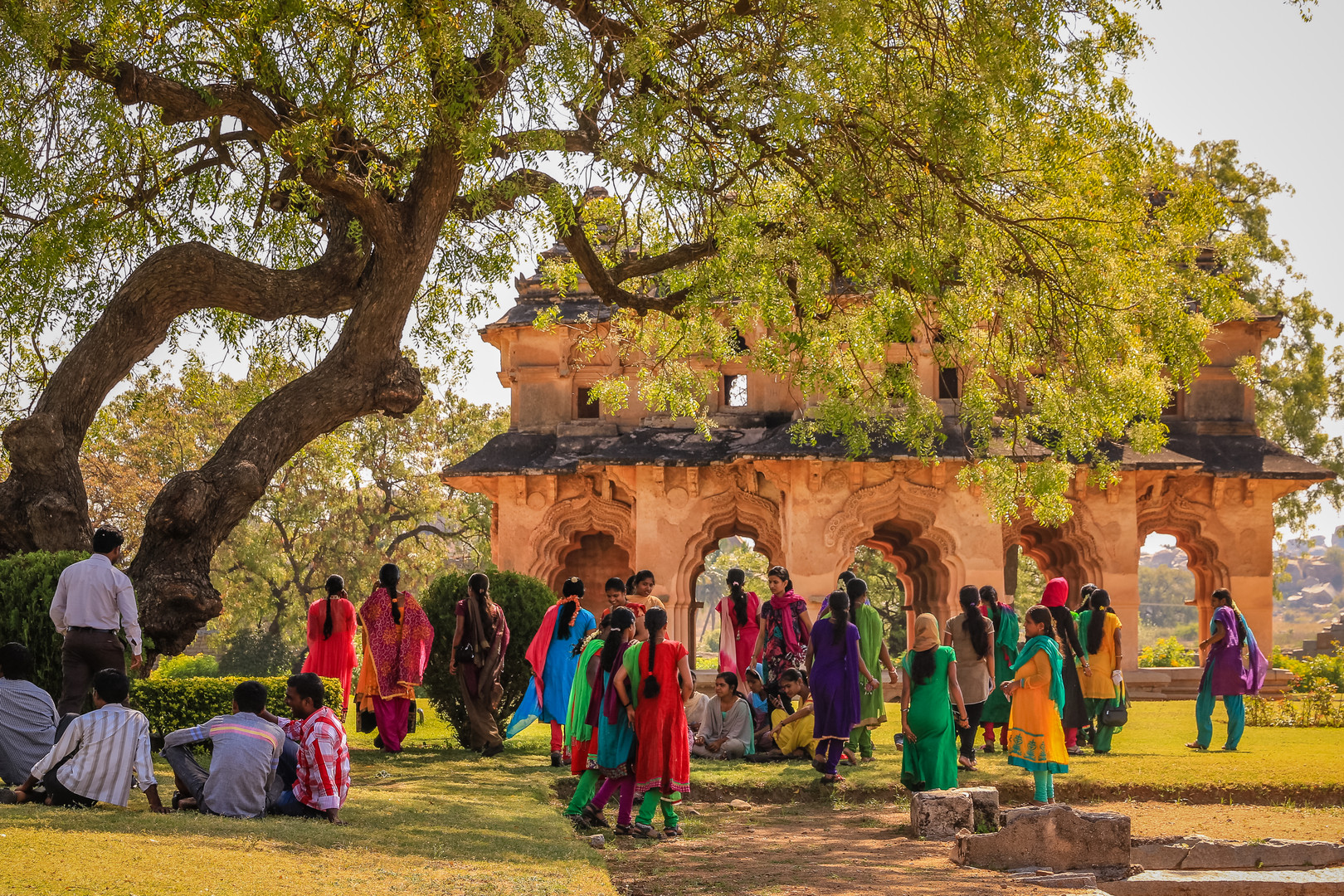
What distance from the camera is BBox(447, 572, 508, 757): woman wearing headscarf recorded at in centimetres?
1109

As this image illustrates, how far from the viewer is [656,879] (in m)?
6.98

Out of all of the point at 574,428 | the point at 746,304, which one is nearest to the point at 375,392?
the point at 746,304

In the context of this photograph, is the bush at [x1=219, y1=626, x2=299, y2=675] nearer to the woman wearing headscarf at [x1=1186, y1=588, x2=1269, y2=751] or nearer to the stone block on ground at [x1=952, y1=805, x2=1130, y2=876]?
the woman wearing headscarf at [x1=1186, y1=588, x2=1269, y2=751]

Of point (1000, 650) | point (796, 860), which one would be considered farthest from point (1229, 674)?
point (796, 860)

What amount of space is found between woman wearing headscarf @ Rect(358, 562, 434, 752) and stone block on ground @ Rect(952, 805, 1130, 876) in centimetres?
542

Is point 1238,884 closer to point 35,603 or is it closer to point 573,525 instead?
point 35,603

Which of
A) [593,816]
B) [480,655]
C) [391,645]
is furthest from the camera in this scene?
[480,655]

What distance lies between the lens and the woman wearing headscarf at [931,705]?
9117mm

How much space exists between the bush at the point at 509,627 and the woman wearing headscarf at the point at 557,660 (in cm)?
72

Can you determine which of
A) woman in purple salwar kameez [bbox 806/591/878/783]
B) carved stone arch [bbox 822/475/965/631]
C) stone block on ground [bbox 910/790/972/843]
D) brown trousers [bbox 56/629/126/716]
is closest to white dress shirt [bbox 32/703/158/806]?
brown trousers [bbox 56/629/126/716]

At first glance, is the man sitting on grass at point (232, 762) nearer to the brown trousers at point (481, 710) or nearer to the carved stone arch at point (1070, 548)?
the brown trousers at point (481, 710)

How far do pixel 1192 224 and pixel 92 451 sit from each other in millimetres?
24537

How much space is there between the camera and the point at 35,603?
8.57 meters

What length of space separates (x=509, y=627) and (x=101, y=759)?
237 inches
